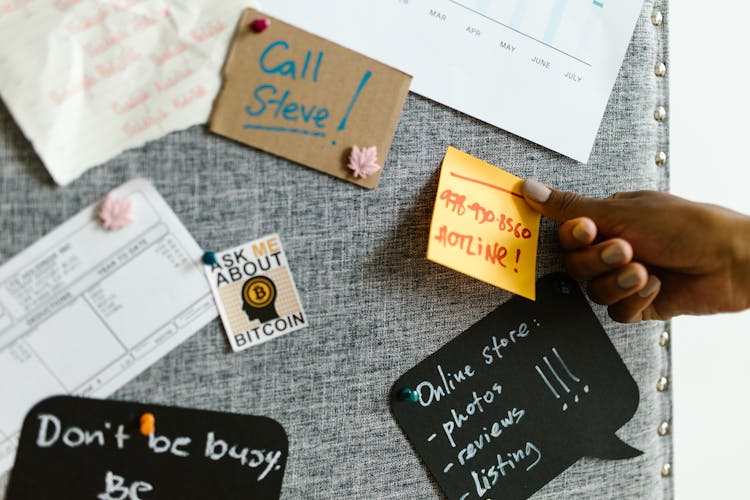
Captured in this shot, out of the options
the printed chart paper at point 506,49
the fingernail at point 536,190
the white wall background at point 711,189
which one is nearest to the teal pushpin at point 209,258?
the printed chart paper at point 506,49

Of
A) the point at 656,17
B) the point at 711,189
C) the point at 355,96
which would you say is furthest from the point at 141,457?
the point at 711,189

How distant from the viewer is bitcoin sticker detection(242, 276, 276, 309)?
53cm

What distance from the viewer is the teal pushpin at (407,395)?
1.92 feet

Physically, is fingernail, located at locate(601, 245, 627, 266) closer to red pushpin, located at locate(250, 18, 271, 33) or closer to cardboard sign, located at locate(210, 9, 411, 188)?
cardboard sign, located at locate(210, 9, 411, 188)

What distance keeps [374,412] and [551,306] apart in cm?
23

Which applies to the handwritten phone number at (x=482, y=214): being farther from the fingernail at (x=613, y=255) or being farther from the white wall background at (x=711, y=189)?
the white wall background at (x=711, y=189)

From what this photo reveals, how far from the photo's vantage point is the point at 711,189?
932mm

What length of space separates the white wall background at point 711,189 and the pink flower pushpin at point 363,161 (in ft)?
1.94

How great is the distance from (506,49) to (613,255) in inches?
9.2

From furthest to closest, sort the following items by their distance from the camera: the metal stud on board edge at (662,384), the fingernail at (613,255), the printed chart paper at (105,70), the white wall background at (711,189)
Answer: the white wall background at (711,189) < the metal stud on board edge at (662,384) < the fingernail at (613,255) < the printed chart paper at (105,70)

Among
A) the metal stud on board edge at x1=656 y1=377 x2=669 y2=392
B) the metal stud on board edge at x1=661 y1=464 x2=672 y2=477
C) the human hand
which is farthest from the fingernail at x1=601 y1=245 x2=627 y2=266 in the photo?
the metal stud on board edge at x1=661 y1=464 x2=672 y2=477

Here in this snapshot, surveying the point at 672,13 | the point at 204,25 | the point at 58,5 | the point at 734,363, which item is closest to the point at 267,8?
the point at 204,25

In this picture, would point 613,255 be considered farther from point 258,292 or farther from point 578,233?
point 258,292

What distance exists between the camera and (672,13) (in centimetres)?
89
